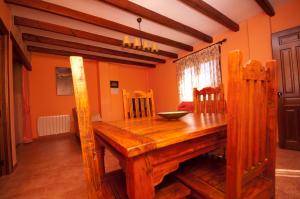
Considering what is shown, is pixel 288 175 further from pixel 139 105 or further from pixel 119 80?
pixel 119 80

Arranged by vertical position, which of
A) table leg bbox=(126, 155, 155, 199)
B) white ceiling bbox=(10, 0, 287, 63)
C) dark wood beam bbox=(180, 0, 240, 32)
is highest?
white ceiling bbox=(10, 0, 287, 63)

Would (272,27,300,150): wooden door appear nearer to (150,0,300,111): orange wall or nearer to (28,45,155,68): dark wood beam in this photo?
(150,0,300,111): orange wall

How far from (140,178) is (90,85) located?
5.04m

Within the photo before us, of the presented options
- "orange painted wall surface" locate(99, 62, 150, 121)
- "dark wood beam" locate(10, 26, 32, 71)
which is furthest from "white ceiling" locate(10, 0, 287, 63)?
"orange painted wall surface" locate(99, 62, 150, 121)

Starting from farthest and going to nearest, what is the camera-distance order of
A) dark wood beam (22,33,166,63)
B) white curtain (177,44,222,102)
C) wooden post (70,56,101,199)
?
1. white curtain (177,44,222,102)
2. dark wood beam (22,33,166,63)
3. wooden post (70,56,101,199)

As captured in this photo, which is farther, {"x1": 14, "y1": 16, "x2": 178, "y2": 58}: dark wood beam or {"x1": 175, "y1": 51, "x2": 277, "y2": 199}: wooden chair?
{"x1": 14, "y1": 16, "x2": 178, "y2": 58}: dark wood beam

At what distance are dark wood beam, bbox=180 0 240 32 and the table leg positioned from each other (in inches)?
92.5

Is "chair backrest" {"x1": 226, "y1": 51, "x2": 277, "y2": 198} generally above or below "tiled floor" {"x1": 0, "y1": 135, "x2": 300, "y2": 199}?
above

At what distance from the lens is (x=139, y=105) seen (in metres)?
1.93

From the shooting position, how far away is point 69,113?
475 centimetres

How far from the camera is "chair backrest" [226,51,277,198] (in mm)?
594

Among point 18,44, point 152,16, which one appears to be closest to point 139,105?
point 152,16

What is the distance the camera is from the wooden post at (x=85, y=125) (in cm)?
53

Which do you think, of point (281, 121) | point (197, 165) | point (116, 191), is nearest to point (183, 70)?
point (281, 121)
